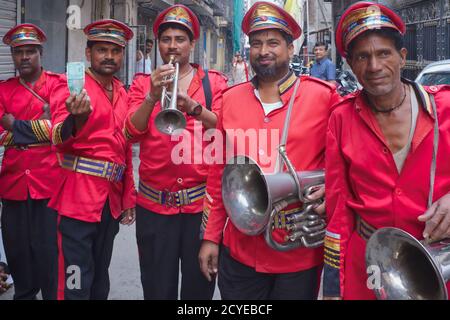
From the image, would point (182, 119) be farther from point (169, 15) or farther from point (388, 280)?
point (388, 280)

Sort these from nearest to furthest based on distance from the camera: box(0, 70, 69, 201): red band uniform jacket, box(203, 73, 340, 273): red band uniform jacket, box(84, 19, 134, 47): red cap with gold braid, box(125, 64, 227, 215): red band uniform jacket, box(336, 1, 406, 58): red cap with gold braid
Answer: box(336, 1, 406, 58): red cap with gold braid, box(203, 73, 340, 273): red band uniform jacket, box(125, 64, 227, 215): red band uniform jacket, box(84, 19, 134, 47): red cap with gold braid, box(0, 70, 69, 201): red band uniform jacket

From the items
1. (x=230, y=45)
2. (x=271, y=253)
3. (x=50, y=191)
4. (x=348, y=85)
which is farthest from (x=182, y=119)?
(x=230, y=45)

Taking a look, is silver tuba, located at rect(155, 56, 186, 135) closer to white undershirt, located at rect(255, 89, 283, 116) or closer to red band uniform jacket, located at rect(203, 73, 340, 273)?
red band uniform jacket, located at rect(203, 73, 340, 273)

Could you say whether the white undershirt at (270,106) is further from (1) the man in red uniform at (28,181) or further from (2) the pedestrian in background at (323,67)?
(2) the pedestrian in background at (323,67)

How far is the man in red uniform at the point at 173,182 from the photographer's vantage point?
3.23 meters

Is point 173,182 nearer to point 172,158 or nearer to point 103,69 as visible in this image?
point 172,158

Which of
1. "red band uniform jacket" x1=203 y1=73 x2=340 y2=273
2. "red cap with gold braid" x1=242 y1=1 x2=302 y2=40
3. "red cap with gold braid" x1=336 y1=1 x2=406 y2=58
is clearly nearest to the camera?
"red cap with gold braid" x1=336 y1=1 x2=406 y2=58

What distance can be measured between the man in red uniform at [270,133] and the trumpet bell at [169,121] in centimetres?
26

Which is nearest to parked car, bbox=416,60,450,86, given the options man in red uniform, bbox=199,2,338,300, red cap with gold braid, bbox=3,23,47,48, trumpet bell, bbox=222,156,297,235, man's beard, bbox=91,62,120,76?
man in red uniform, bbox=199,2,338,300

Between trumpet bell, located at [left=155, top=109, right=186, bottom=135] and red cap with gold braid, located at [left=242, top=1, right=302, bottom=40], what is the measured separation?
0.61 m

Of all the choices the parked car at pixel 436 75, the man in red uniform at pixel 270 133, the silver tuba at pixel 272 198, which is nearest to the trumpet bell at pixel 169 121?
the man in red uniform at pixel 270 133

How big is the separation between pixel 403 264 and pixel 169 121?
1.44m

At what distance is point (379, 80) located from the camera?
2.19 metres

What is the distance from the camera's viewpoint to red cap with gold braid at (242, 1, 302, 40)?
2.71m
